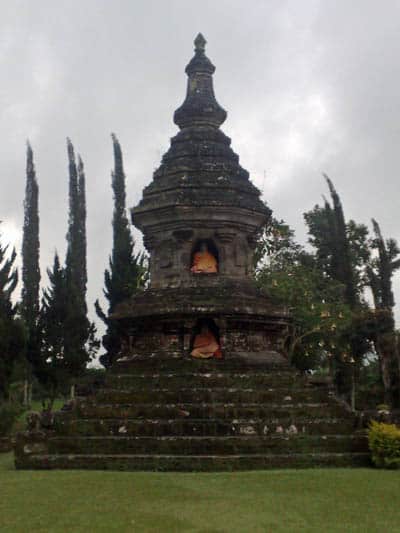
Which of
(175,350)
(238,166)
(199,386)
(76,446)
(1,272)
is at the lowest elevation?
(76,446)

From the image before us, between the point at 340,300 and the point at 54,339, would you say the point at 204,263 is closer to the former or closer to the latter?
the point at 54,339

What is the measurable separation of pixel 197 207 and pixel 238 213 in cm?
113

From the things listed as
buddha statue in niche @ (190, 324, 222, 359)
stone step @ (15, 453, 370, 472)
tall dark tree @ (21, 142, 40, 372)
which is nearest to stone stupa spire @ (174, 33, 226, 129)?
buddha statue in niche @ (190, 324, 222, 359)

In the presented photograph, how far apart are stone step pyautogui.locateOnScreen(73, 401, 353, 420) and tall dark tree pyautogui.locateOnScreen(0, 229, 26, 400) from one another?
593cm

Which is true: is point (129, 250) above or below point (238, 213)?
above

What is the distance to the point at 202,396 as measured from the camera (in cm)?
1362

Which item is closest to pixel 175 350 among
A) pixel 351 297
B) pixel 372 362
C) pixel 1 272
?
pixel 1 272

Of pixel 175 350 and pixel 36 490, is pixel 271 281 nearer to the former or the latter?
pixel 175 350

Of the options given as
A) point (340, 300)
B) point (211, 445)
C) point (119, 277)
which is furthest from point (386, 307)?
point (211, 445)

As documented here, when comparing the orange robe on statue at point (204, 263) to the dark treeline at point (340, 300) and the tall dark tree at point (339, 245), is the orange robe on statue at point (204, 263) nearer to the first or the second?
the dark treeline at point (340, 300)

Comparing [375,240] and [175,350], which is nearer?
[175,350]

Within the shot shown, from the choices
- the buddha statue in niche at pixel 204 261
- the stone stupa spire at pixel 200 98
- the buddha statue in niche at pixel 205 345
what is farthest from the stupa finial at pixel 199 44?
the buddha statue in niche at pixel 205 345

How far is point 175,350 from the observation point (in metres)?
15.6

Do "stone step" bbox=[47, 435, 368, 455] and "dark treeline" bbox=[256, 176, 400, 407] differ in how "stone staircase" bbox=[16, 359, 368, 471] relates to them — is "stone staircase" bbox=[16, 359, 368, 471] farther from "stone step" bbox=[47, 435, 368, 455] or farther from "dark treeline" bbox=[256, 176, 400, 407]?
"dark treeline" bbox=[256, 176, 400, 407]
